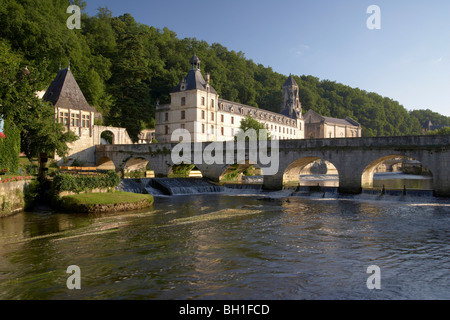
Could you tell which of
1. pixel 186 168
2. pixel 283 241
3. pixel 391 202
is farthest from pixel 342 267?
pixel 186 168

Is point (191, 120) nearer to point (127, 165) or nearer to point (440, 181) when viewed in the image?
point (127, 165)

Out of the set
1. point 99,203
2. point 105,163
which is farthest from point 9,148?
point 105,163

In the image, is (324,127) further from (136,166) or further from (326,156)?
(326,156)

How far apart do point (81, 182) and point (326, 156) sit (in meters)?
23.2

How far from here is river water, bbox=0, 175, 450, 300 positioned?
9414 millimetres

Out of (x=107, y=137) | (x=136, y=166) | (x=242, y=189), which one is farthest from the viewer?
(x=107, y=137)

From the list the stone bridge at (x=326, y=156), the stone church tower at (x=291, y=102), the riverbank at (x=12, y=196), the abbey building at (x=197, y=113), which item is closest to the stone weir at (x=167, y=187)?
the stone bridge at (x=326, y=156)

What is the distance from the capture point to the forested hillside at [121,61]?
50.1 metres

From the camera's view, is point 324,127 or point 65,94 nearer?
point 65,94

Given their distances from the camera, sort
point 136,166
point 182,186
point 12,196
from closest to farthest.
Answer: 1. point 12,196
2. point 182,186
3. point 136,166

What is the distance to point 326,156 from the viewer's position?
1399 inches

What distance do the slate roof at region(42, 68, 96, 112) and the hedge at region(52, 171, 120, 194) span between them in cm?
2337
